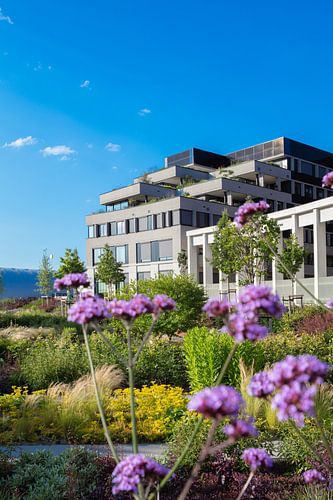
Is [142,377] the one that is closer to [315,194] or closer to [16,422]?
[16,422]

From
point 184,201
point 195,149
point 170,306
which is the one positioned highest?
point 195,149

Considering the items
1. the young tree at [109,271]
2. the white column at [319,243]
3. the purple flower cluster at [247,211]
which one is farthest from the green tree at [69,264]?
the purple flower cluster at [247,211]

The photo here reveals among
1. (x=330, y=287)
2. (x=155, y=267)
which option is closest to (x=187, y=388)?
(x=330, y=287)

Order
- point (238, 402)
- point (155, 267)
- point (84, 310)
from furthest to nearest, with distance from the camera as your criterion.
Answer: point (155, 267), point (84, 310), point (238, 402)

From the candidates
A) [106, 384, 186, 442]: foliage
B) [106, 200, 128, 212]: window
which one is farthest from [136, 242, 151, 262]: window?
[106, 384, 186, 442]: foliage

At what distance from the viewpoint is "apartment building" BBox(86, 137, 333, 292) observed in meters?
46.8

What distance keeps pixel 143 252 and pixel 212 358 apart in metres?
41.3

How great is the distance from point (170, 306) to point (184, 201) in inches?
1719

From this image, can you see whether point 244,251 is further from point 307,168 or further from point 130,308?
point 307,168

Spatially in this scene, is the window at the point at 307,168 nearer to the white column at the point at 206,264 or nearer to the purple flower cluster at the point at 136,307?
the white column at the point at 206,264

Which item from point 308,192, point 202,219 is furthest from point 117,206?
point 308,192

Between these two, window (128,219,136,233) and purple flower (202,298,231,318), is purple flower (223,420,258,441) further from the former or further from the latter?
window (128,219,136,233)

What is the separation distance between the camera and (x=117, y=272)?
44.3 metres

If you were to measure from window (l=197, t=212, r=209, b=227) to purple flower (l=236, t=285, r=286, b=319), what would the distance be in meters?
44.9
